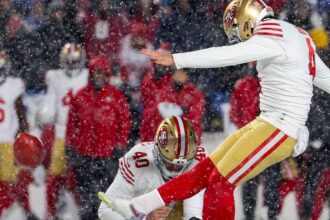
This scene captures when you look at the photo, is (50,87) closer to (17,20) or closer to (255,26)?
(17,20)

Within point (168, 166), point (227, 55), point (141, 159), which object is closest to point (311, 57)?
point (227, 55)

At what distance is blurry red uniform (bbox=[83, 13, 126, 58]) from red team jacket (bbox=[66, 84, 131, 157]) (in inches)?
8.5

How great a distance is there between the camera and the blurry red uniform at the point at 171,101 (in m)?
5.50

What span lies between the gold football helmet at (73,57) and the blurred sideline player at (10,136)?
0.31 m

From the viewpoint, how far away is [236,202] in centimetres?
560

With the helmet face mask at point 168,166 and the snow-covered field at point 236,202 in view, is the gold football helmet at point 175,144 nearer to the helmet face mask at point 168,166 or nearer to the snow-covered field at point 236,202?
the helmet face mask at point 168,166

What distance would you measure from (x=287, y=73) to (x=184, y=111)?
152 cm

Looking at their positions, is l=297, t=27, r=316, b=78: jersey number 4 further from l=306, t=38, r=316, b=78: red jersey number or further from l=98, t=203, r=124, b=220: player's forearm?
l=98, t=203, r=124, b=220: player's forearm

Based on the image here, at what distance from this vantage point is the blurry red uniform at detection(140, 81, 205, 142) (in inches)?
217

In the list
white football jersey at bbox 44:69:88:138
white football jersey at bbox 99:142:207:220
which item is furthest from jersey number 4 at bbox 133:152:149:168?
white football jersey at bbox 44:69:88:138

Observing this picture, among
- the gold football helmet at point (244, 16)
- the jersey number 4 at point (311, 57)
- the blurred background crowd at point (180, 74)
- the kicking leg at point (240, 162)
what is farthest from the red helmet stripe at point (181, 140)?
the blurred background crowd at point (180, 74)

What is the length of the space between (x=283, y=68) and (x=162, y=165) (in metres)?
0.69

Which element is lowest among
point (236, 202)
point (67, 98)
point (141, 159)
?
point (236, 202)

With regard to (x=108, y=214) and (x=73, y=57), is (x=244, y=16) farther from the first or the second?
(x=73, y=57)
